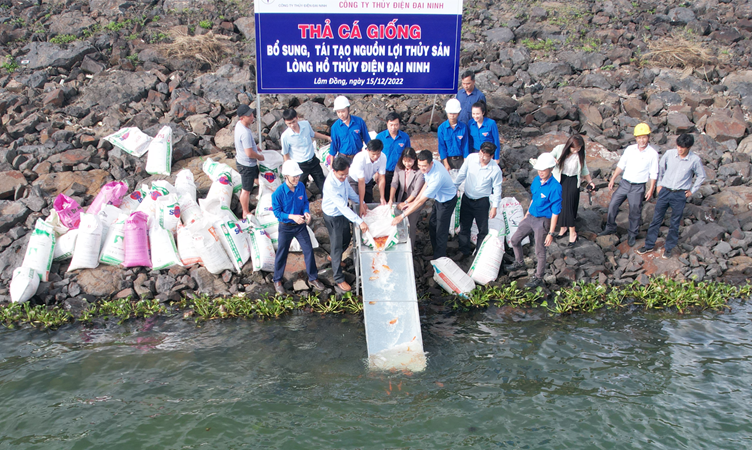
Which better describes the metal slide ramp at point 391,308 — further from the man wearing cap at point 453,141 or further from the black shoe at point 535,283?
the black shoe at point 535,283

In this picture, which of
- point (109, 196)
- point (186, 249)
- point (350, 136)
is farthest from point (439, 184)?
point (109, 196)

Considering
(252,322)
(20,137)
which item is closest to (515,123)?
(252,322)

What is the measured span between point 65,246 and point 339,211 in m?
3.72

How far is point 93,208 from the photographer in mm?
7480

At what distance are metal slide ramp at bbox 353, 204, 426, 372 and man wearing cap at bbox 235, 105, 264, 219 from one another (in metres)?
1.90

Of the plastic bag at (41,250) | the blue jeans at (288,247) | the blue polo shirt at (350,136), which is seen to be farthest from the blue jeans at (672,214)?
the plastic bag at (41,250)

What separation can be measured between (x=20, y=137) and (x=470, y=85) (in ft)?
24.9

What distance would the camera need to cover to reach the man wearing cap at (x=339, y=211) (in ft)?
20.0

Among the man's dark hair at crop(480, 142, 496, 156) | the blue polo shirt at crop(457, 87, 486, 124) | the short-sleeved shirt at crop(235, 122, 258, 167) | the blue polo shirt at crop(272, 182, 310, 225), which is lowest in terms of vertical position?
the blue polo shirt at crop(272, 182, 310, 225)

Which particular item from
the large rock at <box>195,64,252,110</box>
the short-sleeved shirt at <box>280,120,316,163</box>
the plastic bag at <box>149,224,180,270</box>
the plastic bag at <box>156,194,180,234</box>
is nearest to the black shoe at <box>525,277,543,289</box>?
the short-sleeved shirt at <box>280,120,316,163</box>

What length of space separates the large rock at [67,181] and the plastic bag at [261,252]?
290 cm

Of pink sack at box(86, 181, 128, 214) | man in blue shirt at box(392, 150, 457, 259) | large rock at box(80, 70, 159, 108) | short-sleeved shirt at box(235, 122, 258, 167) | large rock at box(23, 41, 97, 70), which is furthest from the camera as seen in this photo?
large rock at box(23, 41, 97, 70)

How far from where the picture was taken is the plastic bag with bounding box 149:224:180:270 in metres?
6.90

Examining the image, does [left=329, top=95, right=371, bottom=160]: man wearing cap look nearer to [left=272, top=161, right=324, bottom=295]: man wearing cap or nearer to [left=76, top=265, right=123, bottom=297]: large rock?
[left=272, top=161, right=324, bottom=295]: man wearing cap
